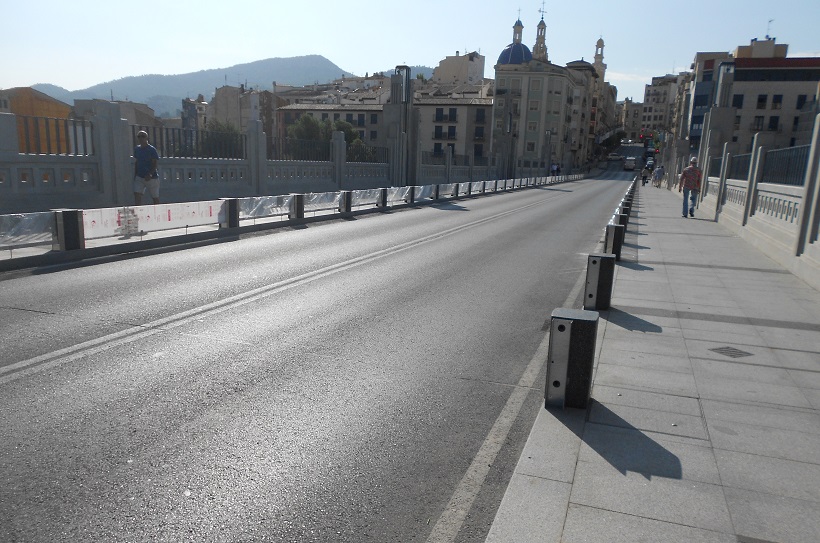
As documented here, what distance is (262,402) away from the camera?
4641mm

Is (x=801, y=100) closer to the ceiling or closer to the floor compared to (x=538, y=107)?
closer to the ceiling

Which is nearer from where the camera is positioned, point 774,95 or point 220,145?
point 220,145

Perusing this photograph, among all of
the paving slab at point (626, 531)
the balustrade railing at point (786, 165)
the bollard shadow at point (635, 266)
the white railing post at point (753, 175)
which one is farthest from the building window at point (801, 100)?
the paving slab at point (626, 531)

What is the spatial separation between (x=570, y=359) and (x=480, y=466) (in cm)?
121

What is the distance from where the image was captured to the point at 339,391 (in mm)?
4914

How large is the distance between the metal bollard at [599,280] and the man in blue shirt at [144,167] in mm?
12352

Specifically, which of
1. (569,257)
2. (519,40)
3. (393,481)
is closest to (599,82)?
(519,40)

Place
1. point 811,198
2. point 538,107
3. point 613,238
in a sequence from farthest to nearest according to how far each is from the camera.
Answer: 1. point 538,107
2. point 613,238
3. point 811,198

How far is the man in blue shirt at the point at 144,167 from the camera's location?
1554 centimetres

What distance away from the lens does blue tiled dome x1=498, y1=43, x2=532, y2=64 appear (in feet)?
381

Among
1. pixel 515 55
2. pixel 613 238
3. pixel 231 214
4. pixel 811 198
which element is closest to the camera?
pixel 811 198

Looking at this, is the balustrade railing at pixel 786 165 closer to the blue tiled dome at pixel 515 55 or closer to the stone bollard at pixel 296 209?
the stone bollard at pixel 296 209

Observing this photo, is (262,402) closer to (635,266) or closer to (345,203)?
(635,266)

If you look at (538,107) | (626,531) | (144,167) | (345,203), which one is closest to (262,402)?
(626,531)
